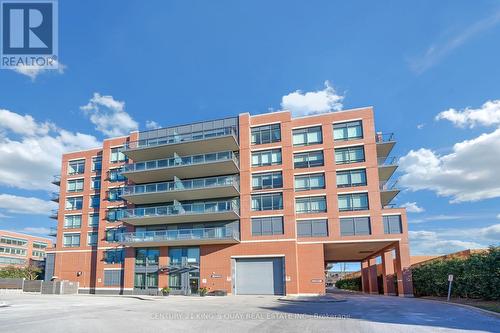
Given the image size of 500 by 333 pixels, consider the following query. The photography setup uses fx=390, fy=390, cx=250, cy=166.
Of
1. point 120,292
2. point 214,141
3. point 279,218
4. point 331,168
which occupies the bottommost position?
point 120,292

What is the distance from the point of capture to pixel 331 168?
127 ft

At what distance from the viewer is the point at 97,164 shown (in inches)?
1928

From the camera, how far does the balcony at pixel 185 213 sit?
38.1m

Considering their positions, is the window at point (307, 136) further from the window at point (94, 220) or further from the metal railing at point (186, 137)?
the window at point (94, 220)

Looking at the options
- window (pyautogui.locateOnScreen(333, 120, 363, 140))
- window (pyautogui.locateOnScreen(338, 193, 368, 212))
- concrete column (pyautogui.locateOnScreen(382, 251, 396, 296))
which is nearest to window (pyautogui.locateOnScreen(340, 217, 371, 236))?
window (pyautogui.locateOnScreen(338, 193, 368, 212))

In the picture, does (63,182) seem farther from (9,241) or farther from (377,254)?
(9,241)

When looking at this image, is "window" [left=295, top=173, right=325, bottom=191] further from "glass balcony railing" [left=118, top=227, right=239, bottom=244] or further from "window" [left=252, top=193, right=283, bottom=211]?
"glass balcony railing" [left=118, top=227, right=239, bottom=244]

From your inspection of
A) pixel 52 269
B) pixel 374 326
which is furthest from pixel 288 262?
pixel 52 269

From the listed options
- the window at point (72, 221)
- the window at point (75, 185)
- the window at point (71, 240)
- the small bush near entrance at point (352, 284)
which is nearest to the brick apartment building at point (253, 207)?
Result: the window at point (71, 240)

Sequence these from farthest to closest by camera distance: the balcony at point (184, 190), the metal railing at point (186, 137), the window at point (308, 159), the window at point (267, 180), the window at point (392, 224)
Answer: the metal railing at point (186, 137) → the window at point (308, 159) → the window at point (267, 180) → the balcony at point (184, 190) → the window at point (392, 224)

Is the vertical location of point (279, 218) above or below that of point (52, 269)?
above

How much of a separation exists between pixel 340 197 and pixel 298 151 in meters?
6.30

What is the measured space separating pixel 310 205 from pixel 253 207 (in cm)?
567

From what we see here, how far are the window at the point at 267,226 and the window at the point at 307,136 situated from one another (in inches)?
321
